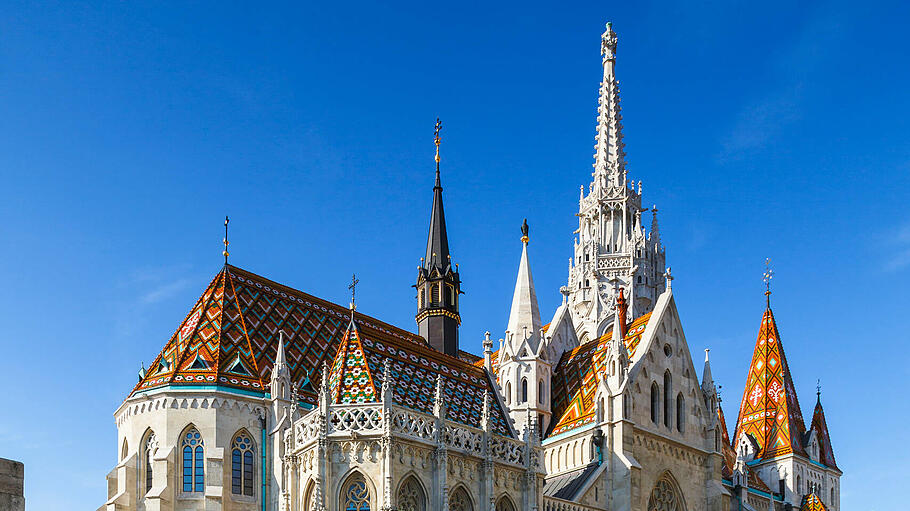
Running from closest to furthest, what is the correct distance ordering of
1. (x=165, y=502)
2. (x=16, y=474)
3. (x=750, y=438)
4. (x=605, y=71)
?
(x=16, y=474), (x=165, y=502), (x=750, y=438), (x=605, y=71)

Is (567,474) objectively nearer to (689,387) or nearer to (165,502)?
(689,387)

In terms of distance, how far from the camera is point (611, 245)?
233 ft

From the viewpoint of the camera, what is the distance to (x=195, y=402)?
40.9 metres

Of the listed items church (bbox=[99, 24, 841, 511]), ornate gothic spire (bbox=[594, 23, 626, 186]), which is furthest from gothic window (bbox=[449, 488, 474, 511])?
ornate gothic spire (bbox=[594, 23, 626, 186])

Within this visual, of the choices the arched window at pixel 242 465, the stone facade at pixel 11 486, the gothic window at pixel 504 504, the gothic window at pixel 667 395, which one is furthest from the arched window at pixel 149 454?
the stone facade at pixel 11 486

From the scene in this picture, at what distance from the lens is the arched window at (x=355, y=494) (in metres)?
34.1

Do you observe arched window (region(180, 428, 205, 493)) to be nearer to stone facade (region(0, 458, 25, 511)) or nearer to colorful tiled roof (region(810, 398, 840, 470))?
Result: stone facade (region(0, 458, 25, 511))

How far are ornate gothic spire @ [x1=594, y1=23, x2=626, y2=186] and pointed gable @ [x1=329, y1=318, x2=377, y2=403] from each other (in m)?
37.0

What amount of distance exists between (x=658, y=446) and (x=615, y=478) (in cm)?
292

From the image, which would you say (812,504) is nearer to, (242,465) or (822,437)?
(822,437)

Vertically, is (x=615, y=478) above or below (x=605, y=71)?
below

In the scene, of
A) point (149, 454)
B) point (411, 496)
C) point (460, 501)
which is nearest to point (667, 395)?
point (460, 501)

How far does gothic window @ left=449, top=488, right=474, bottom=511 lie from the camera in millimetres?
35406

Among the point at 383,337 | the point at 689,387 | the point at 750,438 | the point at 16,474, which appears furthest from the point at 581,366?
the point at 16,474
